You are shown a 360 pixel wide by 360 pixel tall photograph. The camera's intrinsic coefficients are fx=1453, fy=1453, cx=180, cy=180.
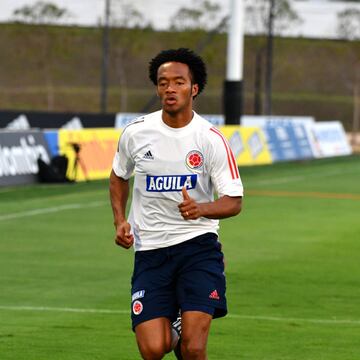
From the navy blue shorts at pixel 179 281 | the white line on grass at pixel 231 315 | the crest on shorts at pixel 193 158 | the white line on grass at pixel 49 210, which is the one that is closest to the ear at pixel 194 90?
the crest on shorts at pixel 193 158

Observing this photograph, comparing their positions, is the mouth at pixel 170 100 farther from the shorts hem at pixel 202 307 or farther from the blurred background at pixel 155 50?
the blurred background at pixel 155 50

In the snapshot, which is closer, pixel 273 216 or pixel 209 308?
pixel 209 308

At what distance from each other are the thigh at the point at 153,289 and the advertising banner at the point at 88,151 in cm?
1921

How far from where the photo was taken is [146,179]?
343 inches

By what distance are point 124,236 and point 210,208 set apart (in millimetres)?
549

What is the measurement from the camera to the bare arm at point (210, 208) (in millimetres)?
8367

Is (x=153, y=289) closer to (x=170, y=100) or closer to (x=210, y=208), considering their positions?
(x=210, y=208)

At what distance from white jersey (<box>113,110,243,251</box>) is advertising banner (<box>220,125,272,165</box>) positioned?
85.8 ft

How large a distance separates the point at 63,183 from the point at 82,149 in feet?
3.09

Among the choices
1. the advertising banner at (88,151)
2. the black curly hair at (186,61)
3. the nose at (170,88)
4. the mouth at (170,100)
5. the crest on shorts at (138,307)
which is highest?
the black curly hair at (186,61)

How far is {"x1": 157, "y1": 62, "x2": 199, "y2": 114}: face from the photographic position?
8555 millimetres

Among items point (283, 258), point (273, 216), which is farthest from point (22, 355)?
point (273, 216)

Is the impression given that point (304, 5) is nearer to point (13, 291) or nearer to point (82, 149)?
point (82, 149)

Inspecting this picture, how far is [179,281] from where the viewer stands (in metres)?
8.73
